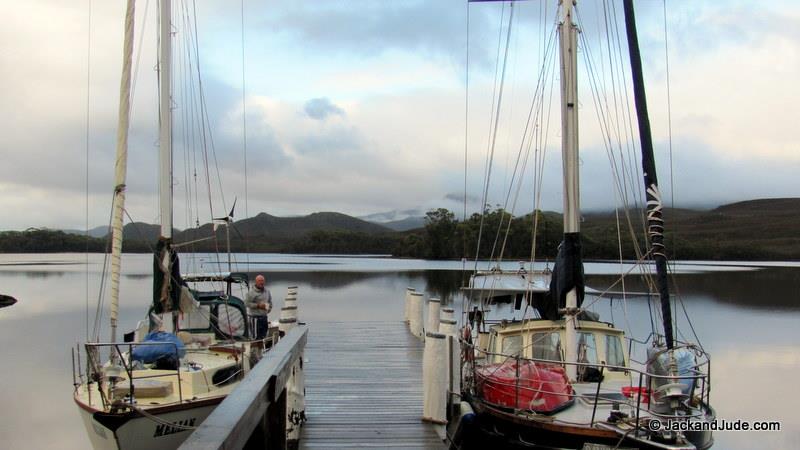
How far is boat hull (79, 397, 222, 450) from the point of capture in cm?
883

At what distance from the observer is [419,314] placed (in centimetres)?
1783

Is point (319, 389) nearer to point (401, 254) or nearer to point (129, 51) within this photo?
point (129, 51)

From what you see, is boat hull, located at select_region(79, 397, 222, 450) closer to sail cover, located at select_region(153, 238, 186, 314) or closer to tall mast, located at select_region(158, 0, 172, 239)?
sail cover, located at select_region(153, 238, 186, 314)

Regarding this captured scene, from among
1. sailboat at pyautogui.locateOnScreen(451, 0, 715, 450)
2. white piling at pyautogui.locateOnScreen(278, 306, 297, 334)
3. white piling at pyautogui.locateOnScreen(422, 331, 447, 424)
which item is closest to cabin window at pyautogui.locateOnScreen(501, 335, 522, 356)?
sailboat at pyautogui.locateOnScreen(451, 0, 715, 450)

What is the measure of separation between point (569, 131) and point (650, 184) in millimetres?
1908

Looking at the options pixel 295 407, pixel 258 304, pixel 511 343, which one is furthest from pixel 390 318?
pixel 295 407

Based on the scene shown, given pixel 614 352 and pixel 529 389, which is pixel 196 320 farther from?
pixel 614 352

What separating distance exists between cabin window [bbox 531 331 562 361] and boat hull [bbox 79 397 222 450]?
516cm

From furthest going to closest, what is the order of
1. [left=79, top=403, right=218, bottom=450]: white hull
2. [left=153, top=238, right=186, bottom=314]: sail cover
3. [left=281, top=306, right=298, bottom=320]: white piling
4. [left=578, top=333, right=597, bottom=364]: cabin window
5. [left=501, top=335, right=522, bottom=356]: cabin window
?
[left=153, top=238, right=186, bottom=314]: sail cover < [left=281, top=306, right=298, bottom=320]: white piling < [left=501, top=335, right=522, bottom=356]: cabin window < [left=578, top=333, right=597, bottom=364]: cabin window < [left=79, top=403, right=218, bottom=450]: white hull

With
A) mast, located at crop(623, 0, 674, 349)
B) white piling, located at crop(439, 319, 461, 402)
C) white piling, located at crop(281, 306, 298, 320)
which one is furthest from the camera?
white piling, located at crop(281, 306, 298, 320)

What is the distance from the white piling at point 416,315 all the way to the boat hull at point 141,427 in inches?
329

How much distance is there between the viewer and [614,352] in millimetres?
11000

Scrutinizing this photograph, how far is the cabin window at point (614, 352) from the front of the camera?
35.9 ft

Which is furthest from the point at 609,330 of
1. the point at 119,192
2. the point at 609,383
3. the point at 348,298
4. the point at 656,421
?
the point at 348,298
